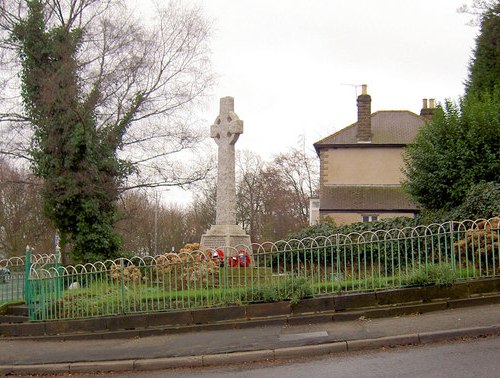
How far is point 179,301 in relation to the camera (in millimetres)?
12219

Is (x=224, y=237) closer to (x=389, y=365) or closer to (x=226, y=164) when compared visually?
(x=226, y=164)

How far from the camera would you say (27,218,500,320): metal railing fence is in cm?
1148

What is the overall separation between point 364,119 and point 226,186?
22.2 m

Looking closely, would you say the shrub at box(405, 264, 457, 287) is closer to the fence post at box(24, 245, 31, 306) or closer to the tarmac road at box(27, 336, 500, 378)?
the tarmac road at box(27, 336, 500, 378)

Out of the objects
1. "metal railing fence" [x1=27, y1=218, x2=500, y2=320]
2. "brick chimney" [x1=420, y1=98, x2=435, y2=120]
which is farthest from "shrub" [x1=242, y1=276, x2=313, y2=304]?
"brick chimney" [x1=420, y1=98, x2=435, y2=120]

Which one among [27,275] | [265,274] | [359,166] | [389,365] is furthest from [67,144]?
[359,166]

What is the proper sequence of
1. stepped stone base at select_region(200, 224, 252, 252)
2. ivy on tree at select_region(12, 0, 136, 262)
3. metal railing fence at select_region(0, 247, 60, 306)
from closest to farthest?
metal railing fence at select_region(0, 247, 60, 306) < stepped stone base at select_region(200, 224, 252, 252) < ivy on tree at select_region(12, 0, 136, 262)

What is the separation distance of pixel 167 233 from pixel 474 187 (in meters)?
49.9

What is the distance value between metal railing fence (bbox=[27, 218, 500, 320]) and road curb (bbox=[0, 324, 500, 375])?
2161mm

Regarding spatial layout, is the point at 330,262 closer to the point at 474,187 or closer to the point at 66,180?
the point at 474,187

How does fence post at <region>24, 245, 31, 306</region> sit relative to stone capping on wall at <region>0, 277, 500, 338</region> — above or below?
above

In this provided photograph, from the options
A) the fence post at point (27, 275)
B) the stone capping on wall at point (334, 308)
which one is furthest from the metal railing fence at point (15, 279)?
the stone capping on wall at point (334, 308)

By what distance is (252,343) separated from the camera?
32.9ft

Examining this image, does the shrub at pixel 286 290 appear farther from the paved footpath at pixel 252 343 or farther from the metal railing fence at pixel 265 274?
the paved footpath at pixel 252 343
